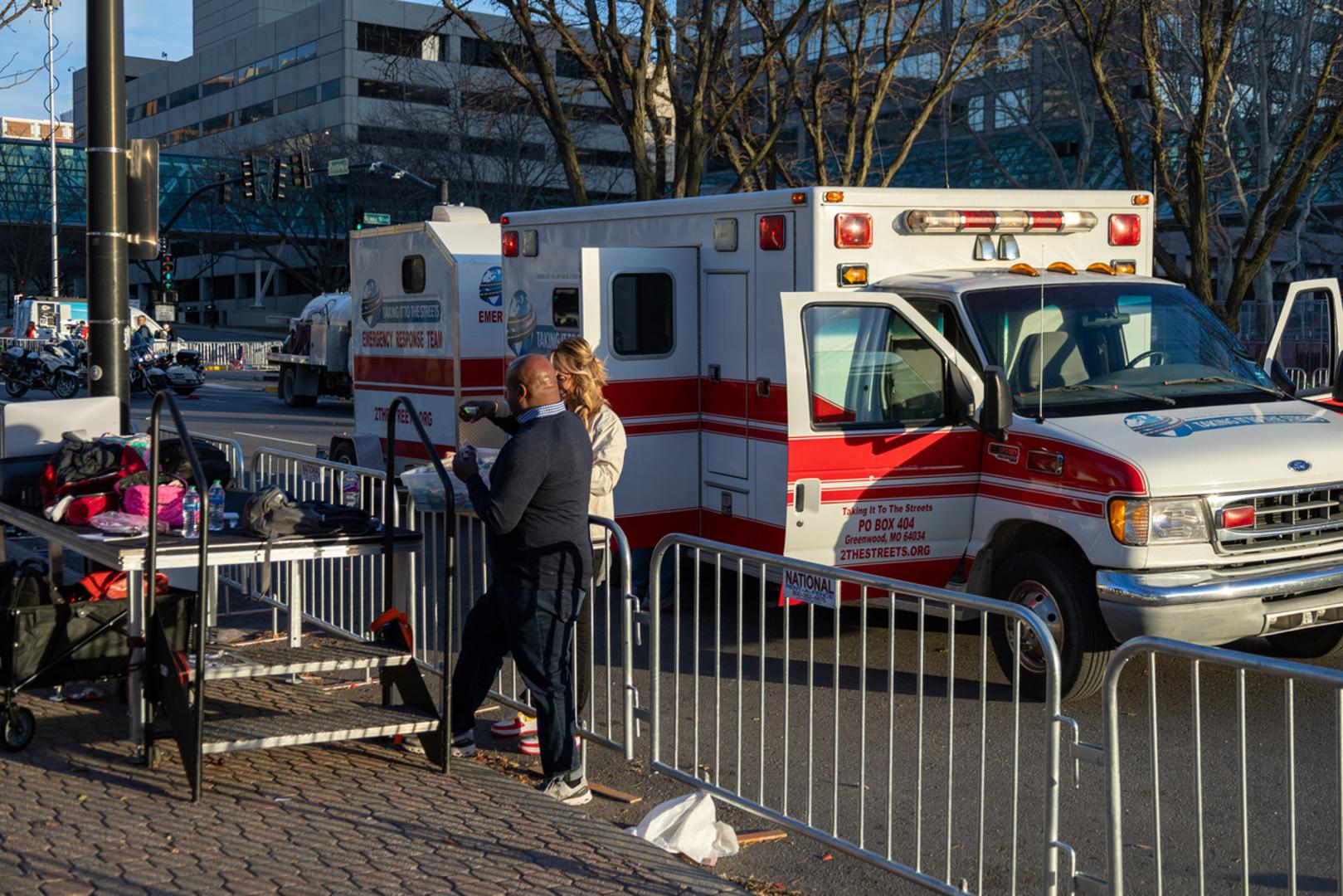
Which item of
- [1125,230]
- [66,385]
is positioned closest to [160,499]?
[1125,230]

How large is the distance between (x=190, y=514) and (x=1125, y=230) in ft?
21.4

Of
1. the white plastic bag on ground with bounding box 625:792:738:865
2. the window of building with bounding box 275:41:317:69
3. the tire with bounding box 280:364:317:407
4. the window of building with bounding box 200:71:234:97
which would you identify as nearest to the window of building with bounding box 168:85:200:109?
the window of building with bounding box 200:71:234:97

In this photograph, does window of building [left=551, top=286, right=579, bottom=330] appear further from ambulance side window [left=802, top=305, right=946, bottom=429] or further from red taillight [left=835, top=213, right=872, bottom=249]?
ambulance side window [left=802, top=305, right=946, bottom=429]

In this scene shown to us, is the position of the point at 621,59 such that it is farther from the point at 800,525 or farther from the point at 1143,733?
the point at 1143,733

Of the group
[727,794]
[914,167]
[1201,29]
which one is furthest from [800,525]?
[914,167]

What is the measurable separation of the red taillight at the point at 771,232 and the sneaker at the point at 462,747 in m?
3.97

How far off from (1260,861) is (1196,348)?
391 centimetres

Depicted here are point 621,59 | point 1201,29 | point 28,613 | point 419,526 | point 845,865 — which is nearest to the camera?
point 845,865

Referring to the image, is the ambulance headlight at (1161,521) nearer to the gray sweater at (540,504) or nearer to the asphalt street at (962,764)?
the asphalt street at (962,764)

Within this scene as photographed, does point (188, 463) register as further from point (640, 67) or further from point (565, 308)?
point (640, 67)

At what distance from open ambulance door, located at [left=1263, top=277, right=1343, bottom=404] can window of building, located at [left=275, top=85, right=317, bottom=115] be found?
58767 millimetres

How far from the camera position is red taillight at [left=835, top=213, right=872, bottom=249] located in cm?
916

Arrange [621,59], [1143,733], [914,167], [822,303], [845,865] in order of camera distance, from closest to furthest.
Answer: [845,865] < [1143,733] < [822,303] < [621,59] < [914,167]

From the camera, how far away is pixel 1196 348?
28.9ft
